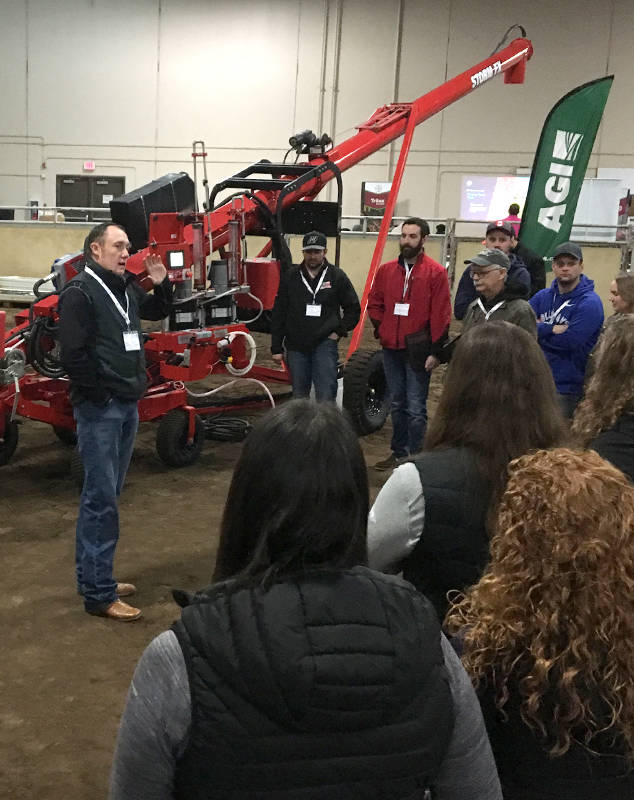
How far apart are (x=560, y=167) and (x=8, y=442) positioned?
5140mm

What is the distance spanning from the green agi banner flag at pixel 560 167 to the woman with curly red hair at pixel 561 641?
631cm

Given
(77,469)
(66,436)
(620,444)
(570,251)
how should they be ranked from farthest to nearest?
(66,436) < (77,469) < (570,251) < (620,444)

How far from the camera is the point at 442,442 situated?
195cm

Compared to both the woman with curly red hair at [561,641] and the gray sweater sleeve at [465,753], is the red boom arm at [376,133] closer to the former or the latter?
the woman with curly red hair at [561,641]

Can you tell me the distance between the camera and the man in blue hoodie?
4.58 m

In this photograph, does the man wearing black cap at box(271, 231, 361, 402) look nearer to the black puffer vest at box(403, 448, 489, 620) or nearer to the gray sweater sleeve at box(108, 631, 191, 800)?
the black puffer vest at box(403, 448, 489, 620)

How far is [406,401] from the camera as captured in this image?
5.51m

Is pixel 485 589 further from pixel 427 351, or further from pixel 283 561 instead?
pixel 427 351

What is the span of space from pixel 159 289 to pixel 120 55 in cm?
1230

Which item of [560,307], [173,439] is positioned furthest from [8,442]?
[560,307]

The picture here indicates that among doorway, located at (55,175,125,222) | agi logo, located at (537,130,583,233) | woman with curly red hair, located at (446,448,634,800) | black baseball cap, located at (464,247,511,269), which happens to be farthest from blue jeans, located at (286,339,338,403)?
doorway, located at (55,175,125,222)

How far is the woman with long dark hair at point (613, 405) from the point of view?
238 cm

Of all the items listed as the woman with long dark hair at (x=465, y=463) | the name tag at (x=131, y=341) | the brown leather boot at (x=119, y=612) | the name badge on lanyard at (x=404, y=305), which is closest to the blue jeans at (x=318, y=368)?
the name badge on lanyard at (x=404, y=305)

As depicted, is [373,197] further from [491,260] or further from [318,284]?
[491,260]
